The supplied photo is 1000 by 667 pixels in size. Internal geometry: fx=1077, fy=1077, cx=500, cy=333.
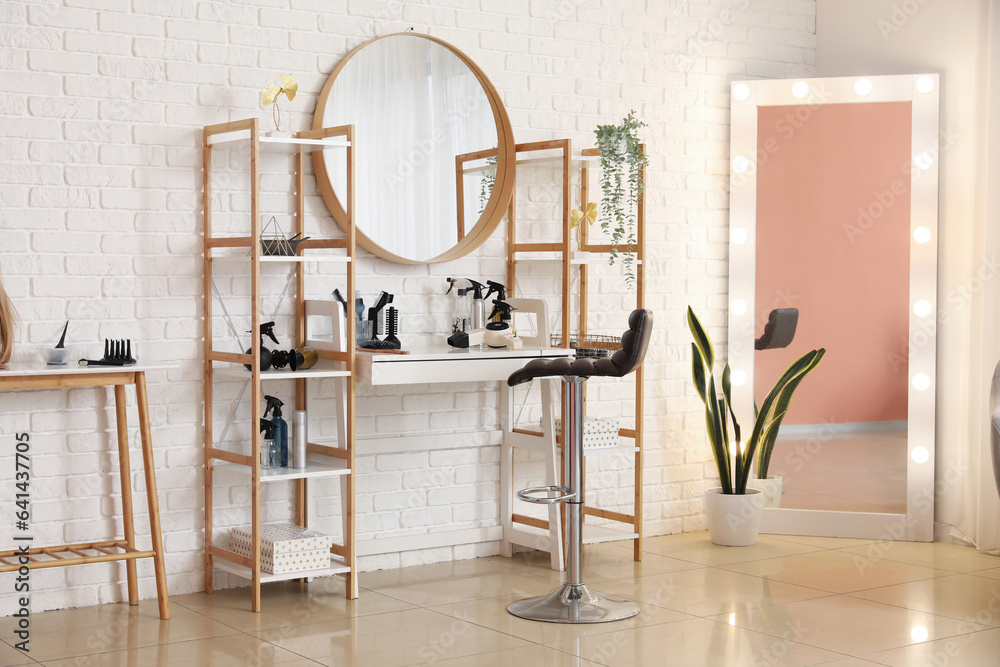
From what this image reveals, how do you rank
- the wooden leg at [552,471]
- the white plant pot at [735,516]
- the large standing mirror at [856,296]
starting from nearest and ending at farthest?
1. the wooden leg at [552,471]
2. the white plant pot at [735,516]
3. the large standing mirror at [856,296]

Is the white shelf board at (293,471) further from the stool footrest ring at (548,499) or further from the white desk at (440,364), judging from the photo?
the stool footrest ring at (548,499)

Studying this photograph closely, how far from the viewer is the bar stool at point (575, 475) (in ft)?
11.1

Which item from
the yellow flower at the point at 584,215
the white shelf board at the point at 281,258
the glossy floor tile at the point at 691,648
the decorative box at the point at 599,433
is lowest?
the glossy floor tile at the point at 691,648

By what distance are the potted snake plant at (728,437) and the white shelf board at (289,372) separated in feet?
5.67

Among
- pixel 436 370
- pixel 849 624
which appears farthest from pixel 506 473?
pixel 849 624

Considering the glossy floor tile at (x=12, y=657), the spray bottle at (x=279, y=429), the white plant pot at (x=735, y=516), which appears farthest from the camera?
the white plant pot at (x=735, y=516)

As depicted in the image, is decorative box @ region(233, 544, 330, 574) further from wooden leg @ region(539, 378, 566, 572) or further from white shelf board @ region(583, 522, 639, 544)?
white shelf board @ region(583, 522, 639, 544)

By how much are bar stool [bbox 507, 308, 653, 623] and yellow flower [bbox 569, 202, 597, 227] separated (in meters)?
1.10

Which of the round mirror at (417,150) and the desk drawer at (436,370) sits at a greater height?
the round mirror at (417,150)

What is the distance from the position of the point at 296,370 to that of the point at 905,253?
2.81m

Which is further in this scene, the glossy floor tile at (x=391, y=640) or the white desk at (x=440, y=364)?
the white desk at (x=440, y=364)

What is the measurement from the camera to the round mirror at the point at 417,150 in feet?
13.5

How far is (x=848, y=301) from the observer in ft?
16.1

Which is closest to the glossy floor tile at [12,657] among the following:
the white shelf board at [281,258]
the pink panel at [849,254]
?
the white shelf board at [281,258]
